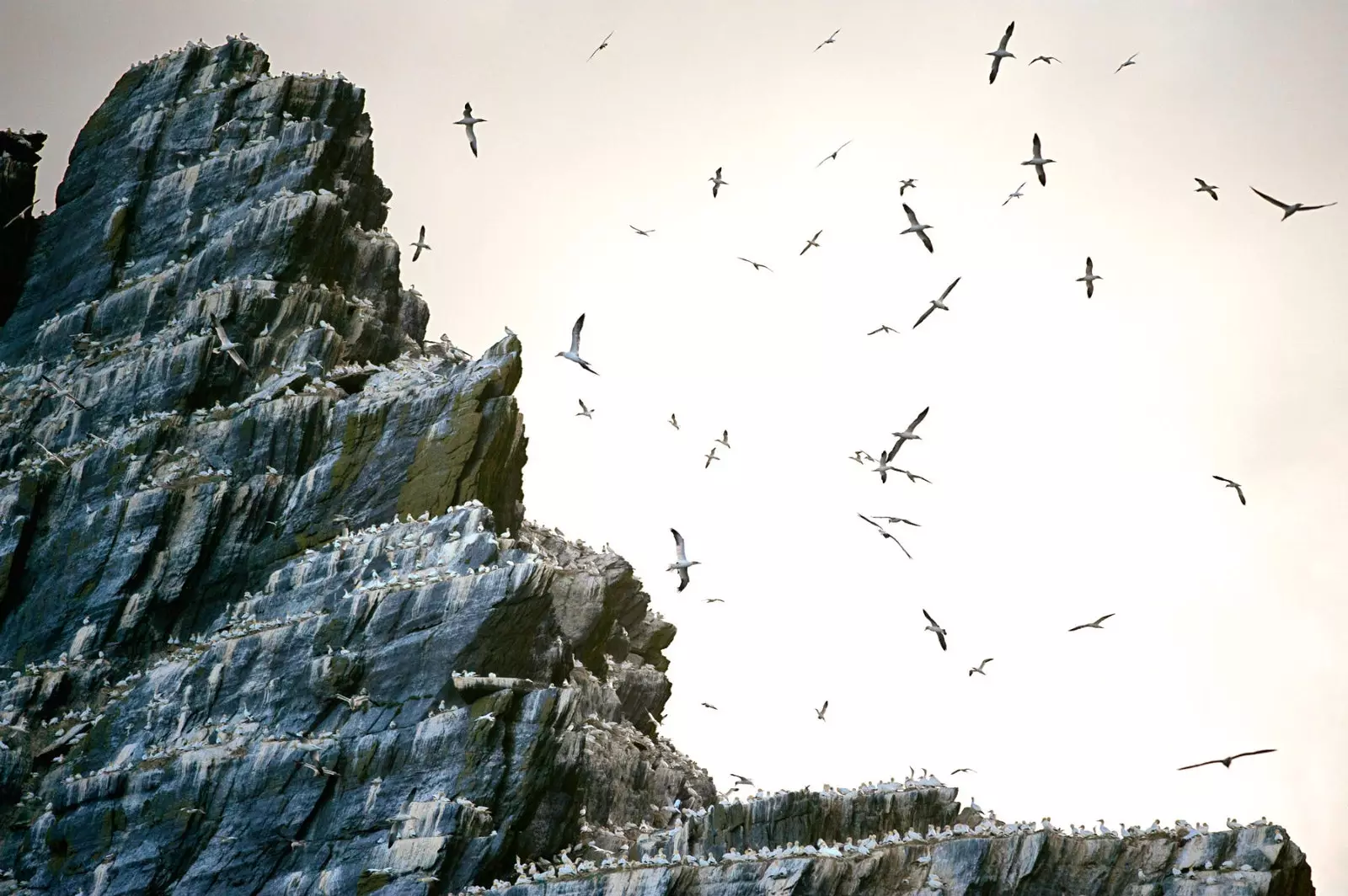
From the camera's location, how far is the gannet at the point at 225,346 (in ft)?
327

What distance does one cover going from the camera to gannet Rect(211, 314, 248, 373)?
9981 centimetres

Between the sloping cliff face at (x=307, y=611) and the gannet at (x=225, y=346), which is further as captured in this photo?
the gannet at (x=225, y=346)

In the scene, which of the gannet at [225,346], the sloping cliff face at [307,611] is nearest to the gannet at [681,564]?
the sloping cliff face at [307,611]

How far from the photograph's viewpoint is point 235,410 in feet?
331

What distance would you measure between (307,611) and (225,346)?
54.3 ft

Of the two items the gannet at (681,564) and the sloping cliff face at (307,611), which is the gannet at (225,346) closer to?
the sloping cliff face at (307,611)

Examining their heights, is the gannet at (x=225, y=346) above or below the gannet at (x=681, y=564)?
above

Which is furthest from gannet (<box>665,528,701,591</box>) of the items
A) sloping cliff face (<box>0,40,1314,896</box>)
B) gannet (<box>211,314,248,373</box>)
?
gannet (<box>211,314,248,373</box>)

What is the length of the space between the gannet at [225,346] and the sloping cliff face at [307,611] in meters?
0.87

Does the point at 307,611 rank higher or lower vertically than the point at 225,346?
lower

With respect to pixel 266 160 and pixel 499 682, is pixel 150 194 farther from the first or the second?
pixel 499 682

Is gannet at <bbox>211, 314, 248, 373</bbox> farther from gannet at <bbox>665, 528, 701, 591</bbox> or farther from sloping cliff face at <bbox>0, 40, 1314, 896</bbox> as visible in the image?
gannet at <bbox>665, 528, 701, 591</bbox>

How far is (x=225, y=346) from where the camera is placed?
9956 centimetres

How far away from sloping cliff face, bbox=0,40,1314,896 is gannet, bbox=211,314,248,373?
868 mm
